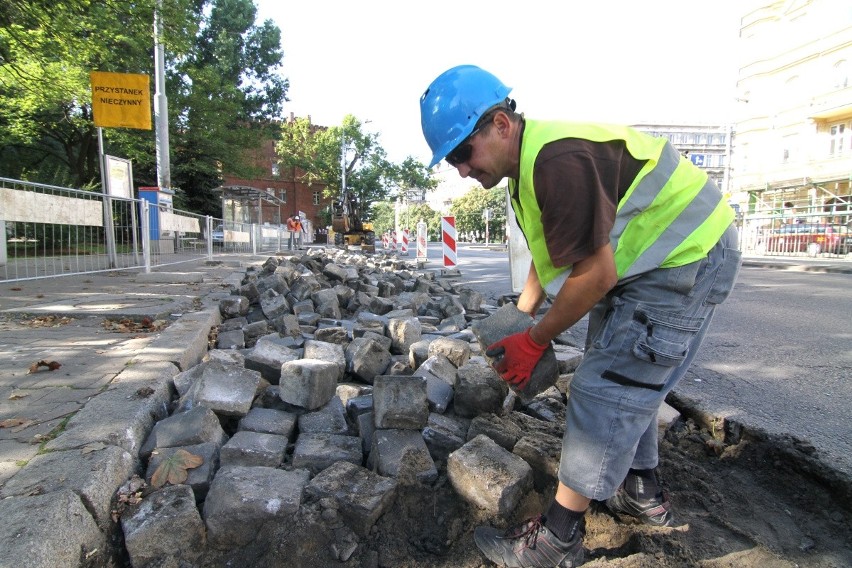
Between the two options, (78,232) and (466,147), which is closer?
(466,147)

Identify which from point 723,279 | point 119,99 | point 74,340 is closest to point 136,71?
point 119,99

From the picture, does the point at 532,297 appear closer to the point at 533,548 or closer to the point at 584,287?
the point at 584,287

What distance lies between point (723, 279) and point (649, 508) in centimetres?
90

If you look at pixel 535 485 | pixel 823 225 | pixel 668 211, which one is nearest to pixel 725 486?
pixel 535 485

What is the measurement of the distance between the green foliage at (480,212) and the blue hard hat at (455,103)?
67.1 m

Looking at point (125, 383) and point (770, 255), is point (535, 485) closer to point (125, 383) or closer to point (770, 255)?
point (125, 383)

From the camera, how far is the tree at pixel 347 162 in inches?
2034

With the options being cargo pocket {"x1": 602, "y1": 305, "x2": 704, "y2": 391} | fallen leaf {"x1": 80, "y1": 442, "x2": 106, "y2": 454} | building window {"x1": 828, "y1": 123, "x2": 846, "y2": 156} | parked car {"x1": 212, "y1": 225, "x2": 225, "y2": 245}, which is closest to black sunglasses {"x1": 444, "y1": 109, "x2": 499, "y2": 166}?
cargo pocket {"x1": 602, "y1": 305, "x2": 704, "y2": 391}

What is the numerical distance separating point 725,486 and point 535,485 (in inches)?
33.0

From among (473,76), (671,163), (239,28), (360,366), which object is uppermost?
(239,28)

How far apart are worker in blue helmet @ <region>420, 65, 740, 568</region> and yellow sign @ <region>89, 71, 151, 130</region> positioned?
1106 cm

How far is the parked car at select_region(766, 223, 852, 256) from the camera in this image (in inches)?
658

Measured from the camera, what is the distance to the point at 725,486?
2146 mm

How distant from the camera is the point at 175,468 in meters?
2.00
